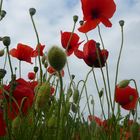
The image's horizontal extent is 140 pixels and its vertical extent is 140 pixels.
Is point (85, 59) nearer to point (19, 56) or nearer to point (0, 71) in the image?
point (0, 71)

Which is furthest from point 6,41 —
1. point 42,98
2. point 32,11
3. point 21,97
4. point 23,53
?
point 23,53

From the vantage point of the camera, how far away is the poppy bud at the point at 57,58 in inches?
46.6

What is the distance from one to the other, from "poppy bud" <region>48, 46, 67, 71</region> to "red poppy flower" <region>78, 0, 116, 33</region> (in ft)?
3.07

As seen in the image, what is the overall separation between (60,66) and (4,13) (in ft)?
3.42

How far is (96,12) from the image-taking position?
2248 mm

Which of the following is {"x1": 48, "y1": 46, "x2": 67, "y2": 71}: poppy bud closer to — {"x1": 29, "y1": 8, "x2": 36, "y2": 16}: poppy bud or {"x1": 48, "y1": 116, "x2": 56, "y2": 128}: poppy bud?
{"x1": 48, "y1": 116, "x2": 56, "y2": 128}: poppy bud

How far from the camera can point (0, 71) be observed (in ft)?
5.95

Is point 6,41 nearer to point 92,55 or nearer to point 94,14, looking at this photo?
point 92,55

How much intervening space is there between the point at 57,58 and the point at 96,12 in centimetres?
111

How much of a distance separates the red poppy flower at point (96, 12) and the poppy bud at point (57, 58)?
94 centimetres

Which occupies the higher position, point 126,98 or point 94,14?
point 94,14

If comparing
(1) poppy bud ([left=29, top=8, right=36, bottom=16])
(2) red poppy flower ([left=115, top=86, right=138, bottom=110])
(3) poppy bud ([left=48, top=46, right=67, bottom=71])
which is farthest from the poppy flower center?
(3) poppy bud ([left=48, top=46, right=67, bottom=71])

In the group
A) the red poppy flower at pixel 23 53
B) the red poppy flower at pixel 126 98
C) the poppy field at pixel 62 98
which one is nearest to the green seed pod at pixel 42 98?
the poppy field at pixel 62 98

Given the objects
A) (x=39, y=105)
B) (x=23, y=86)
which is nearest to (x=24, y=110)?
(x=23, y=86)
